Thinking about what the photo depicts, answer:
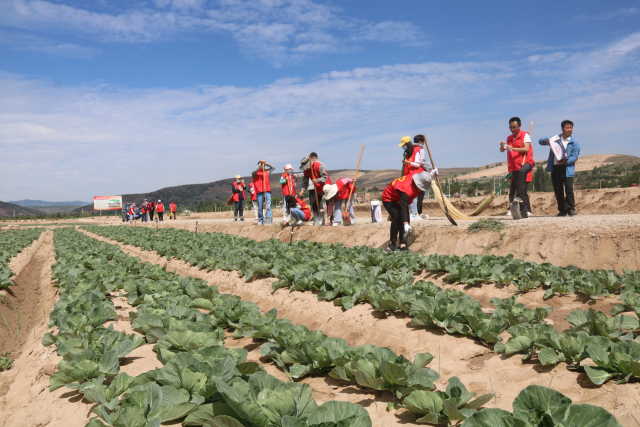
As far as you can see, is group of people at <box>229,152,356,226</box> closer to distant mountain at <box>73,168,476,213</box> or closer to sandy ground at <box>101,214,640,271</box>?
sandy ground at <box>101,214,640,271</box>

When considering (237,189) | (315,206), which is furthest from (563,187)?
(237,189)

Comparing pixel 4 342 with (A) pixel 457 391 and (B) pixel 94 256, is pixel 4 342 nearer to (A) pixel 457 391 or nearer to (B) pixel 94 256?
(B) pixel 94 256

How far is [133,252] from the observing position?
14016mm

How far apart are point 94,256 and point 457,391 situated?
1047 centimetres

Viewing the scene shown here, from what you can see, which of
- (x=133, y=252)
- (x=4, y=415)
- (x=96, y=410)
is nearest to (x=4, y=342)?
(x=4, y=415)

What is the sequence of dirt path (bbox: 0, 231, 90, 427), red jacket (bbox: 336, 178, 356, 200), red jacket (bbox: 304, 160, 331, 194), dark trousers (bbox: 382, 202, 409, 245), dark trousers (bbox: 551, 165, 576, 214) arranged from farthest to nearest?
red jacket (bbox: 336, 178, 356, 200)
red jacket (bbox: 304, 160, 331, 194)
dark trousers (bbox: 551, 165, 576, 214)
dark trousers (bbox: 382, 202, 409, 245)
dirt path (bbox: 0, 231, 90, 427)

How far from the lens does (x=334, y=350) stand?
3.24 m

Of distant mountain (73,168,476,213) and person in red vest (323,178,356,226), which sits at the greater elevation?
distant mountain (73,168,476,213)

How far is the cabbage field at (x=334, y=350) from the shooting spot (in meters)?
2.20

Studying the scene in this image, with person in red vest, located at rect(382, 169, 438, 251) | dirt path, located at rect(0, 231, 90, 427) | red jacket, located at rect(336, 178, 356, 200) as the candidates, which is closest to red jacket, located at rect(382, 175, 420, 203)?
person in red vest, located at rect(382, 169, 438, 251)

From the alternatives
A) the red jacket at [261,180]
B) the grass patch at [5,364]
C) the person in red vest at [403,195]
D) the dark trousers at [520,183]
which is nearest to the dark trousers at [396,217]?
the person in red vest at [403,195]

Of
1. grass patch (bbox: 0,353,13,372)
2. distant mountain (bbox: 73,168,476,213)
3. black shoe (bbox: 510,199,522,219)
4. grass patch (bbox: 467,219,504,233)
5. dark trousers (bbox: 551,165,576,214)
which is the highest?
distant mountain (bbox: 73,168,476,213)

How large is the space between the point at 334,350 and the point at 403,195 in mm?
5191

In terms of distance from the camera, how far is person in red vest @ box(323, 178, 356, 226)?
11.9m
